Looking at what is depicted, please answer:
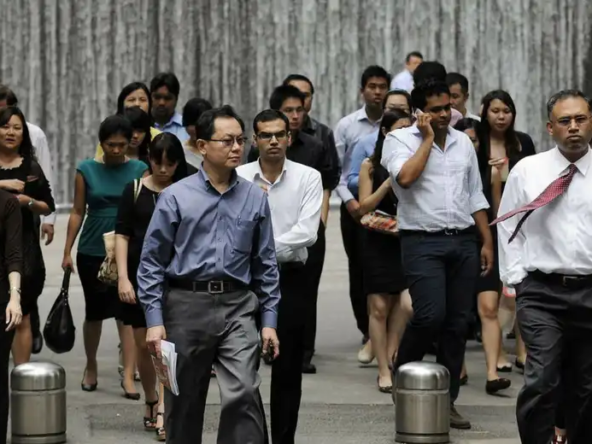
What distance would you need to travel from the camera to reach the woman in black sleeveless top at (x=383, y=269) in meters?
11.4

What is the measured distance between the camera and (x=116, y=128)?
11203 millimetres

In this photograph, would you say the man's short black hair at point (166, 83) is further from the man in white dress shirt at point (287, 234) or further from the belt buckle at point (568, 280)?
the belt buckle at point (568, 280)

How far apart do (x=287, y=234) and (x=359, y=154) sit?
10.1ft

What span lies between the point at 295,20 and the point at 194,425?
1047 cm

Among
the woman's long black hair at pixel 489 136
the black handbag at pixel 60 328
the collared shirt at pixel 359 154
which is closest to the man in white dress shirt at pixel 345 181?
the collared shirt at pixel 359 154

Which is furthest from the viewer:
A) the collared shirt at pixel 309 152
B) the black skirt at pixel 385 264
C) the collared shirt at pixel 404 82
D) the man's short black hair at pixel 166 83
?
the collared shirt at pixel 404 82

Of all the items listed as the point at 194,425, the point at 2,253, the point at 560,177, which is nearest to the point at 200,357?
the point at 194,425

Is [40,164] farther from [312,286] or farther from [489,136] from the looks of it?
[489,136]

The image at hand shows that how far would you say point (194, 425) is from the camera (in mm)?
8289

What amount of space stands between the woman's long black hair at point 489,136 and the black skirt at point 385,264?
810 mm

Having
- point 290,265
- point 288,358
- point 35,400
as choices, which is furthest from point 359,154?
point 35,400

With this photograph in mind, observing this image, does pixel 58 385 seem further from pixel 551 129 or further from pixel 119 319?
pixel 551 129

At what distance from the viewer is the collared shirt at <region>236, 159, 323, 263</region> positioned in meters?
9.34

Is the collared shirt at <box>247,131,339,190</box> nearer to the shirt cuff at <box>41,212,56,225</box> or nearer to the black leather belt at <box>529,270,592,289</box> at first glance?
the shirt cuff at <box>41,212,56,225</box>
